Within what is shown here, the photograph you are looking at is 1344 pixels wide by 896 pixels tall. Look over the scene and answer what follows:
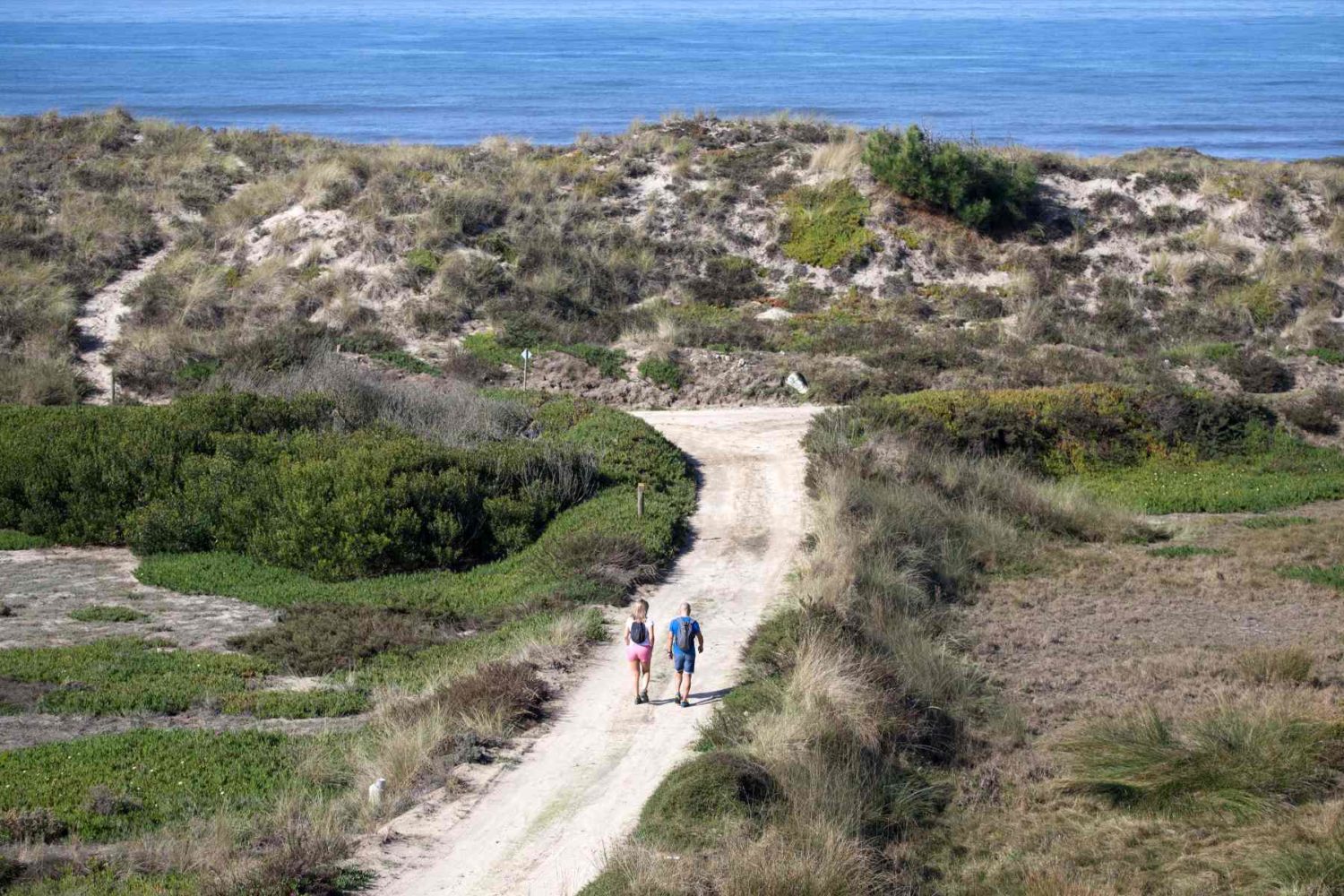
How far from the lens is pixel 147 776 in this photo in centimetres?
1316

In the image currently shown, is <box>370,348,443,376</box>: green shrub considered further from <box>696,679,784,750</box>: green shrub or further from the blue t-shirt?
<box>696,679,784,750</box>: green shrub

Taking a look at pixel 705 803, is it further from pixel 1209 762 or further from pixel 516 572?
pixel 516 572

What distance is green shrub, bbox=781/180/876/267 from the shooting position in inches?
1636

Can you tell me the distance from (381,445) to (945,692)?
10.8 meters

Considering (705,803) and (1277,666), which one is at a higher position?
(705,803)

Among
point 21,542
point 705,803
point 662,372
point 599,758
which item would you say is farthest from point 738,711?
point 662,372

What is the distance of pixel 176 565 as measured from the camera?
70.2 feet

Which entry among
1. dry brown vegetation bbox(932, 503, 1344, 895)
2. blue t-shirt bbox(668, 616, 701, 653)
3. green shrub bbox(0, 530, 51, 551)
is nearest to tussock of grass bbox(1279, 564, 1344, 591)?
dry brown vegetation bbox(932, 503, 1344, 895)

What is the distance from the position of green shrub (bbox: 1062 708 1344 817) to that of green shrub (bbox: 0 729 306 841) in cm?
805

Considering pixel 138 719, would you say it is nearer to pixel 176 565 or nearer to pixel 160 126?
pixel 176 565

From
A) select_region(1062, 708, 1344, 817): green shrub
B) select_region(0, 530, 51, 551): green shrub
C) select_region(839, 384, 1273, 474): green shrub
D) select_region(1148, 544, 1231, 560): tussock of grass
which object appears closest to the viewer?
select_region(1062, 708, 1344, 817): green shrub

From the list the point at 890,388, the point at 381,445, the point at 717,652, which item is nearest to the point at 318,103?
the point at 890,388

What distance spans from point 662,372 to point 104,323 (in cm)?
1518

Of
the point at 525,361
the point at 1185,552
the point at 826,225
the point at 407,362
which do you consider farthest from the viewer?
the point at 826,225
